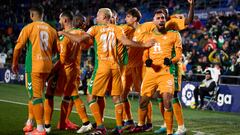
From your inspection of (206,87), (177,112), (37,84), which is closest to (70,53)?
(37,84)

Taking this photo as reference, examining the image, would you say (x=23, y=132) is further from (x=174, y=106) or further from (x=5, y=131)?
(x=174, y=106)

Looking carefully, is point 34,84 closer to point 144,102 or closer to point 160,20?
point 144,102

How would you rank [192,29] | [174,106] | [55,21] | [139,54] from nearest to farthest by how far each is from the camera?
[174,106] < [139,54] < [192,29] < [55,21]

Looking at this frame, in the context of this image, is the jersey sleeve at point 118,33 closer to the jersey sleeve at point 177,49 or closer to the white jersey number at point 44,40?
the jersey sleeve at point 177,49

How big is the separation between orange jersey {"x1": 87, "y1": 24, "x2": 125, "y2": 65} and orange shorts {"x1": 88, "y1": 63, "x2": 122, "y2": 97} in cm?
15

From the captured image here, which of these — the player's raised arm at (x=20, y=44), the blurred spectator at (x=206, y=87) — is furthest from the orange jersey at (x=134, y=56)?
the blurred spectator at (x=206, y=87)

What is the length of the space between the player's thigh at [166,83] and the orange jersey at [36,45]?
6.55 feet

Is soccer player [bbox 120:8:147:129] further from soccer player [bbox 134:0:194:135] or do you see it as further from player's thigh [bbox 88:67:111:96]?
player's thigh [bbox 88:67:111:96]

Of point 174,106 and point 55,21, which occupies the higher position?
point 55,21

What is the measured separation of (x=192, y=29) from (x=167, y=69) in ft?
45.9

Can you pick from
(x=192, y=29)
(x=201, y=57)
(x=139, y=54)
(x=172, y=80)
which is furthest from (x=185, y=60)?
(x=172, y=80)

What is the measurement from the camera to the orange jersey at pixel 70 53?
9.44 metres

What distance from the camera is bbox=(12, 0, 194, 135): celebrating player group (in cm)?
860

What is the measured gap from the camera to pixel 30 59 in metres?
8.64
